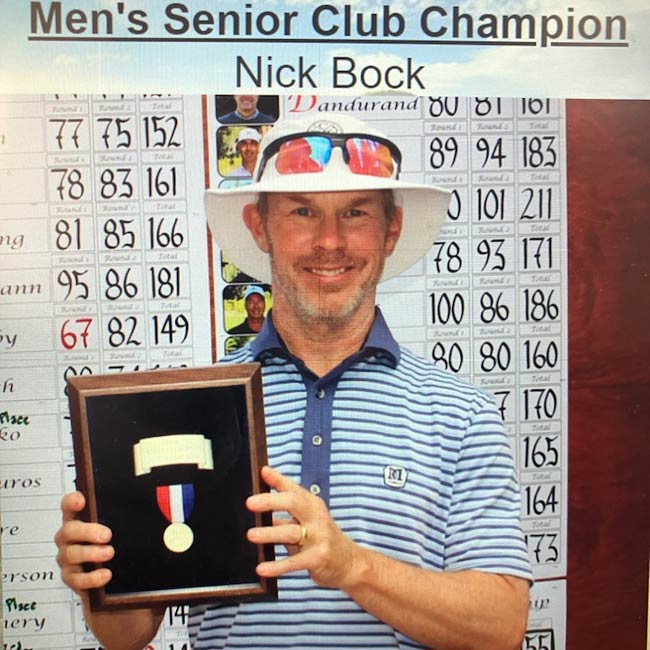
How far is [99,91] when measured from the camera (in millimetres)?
1066

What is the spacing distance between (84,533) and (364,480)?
395 mm

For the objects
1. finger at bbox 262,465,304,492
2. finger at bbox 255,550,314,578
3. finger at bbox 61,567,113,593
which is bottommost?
finger at bbox 61,567,113,593

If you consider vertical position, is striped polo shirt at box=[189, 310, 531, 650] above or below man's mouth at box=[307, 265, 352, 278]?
below

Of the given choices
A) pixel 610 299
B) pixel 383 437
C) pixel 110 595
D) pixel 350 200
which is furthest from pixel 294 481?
pixel 610 299

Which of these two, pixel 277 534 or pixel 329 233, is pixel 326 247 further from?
pixel 277 534

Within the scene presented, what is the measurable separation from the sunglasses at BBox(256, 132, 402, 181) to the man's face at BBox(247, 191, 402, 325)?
0.04m

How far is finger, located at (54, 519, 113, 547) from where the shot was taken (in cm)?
100

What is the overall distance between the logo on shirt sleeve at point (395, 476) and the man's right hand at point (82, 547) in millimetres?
393

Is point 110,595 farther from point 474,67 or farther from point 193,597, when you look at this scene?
point 474,67

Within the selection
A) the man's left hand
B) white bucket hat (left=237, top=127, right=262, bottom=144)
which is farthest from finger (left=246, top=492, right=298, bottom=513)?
white bucket hat (left=237, top=127, right=262, bottom=144)

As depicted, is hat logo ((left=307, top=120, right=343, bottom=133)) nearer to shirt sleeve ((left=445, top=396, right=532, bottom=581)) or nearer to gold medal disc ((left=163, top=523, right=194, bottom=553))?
shirt sleeve ((left=445, top=396, right=532, bottom=581))

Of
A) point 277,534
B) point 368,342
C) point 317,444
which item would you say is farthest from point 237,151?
point 277,534

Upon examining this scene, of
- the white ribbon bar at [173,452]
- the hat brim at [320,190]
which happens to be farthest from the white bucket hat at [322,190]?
the white ribbon bar at [173,452]

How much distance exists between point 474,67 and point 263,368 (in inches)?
21.7
